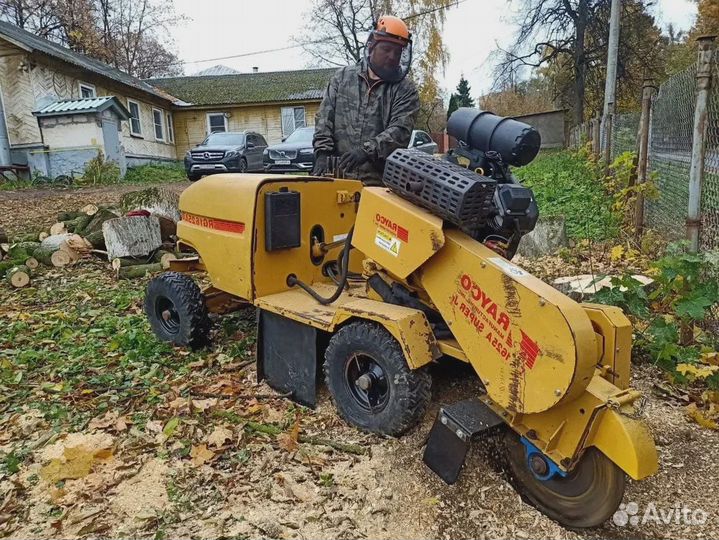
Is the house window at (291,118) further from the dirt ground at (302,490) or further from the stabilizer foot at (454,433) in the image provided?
the stabilizer foot at (454,433)

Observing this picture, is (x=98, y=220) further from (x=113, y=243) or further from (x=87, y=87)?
(x=87, y=87)

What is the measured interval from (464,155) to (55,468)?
2.57 meters

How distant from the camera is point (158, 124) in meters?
24.1

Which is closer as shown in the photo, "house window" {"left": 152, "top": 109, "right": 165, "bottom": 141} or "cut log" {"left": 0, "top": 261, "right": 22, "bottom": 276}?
"cut log" {"left": 0, "top": 261, "right": 22, "bottom": 276}

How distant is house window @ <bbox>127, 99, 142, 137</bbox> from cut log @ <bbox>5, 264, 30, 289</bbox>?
16764 mm

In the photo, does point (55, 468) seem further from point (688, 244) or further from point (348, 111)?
point (688, 244)

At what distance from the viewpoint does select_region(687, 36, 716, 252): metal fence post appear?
378 cm

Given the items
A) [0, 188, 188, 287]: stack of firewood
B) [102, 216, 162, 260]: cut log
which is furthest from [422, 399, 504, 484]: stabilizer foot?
[102, 216, 162, 260]: cut log

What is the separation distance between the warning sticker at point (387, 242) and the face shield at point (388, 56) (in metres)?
1.66

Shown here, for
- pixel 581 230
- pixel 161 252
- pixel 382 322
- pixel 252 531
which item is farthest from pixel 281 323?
pixel 581 230

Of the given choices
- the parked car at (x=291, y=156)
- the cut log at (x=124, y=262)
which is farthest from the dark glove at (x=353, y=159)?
the parked car at (x=291, y=156)

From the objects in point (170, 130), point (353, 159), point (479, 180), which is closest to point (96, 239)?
A: point (353, 159)

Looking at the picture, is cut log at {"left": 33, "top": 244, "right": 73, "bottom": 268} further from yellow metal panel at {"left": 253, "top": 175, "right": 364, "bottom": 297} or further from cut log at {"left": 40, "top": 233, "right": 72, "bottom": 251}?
yellow metal panel at {"left": 253, "top": 175, "right": 364, "bottom": 297}

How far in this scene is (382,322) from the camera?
104 inches
